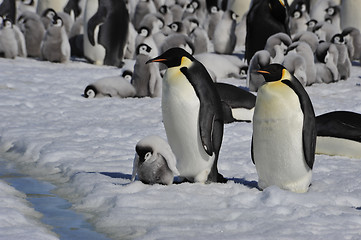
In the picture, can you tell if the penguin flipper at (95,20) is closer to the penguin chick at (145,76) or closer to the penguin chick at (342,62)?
the penguin chick at (145,76)

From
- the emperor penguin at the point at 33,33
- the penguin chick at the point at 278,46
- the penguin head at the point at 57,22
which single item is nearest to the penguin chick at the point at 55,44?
the penguin head at the point at 57,22

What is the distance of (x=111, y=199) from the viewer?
13.2 ft

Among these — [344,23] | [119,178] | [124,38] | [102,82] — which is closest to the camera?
[119,178]

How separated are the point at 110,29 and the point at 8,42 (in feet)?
5.32

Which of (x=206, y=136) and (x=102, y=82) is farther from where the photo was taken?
(x=102, y=82)

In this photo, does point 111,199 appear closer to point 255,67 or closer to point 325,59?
point 255,67

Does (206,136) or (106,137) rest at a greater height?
(206,136)

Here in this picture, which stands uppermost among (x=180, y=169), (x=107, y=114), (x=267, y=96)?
(x=267, y=96)

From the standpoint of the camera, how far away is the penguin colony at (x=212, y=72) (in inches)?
172

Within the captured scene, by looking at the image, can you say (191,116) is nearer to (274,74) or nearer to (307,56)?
(274,74)

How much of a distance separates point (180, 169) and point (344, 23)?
11437 mm

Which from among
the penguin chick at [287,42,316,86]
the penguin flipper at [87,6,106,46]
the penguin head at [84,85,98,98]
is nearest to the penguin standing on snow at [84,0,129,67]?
the penguin flipper at [87,6,106,46]

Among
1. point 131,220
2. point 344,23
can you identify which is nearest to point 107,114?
point 131,220

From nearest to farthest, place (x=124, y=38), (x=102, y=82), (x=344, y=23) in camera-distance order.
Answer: (x=102, y=82) < (x=124, y=38) < (x=344, y=23)
